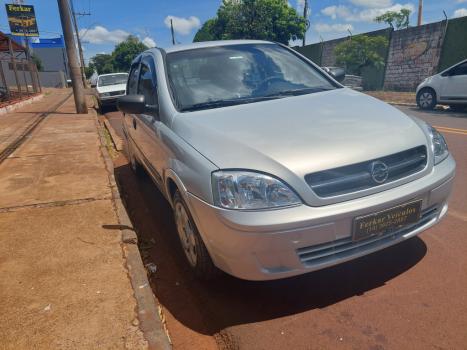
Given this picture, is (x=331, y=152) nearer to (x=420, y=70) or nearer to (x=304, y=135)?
(x=304, y=135)

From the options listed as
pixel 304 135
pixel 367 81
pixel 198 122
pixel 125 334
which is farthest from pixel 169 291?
pixel 367 81

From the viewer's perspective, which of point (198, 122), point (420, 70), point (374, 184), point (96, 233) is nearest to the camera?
point (374, 184)

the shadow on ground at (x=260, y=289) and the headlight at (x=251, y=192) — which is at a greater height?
the headlight at (x=251, y=192)

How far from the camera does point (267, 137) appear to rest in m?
2.34

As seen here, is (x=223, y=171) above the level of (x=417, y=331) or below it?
above

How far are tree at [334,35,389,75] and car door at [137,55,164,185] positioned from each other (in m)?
18.0

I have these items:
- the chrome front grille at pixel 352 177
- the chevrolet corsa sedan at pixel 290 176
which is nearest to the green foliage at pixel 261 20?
the chevrolet corsa sedan at pixel 290 176

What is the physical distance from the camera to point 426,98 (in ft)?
38.5

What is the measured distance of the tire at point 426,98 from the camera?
11.5m

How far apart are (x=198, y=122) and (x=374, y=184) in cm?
126

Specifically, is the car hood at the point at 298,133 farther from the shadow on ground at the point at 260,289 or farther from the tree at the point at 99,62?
the tree at the point at 99,62

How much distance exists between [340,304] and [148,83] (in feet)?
8.72

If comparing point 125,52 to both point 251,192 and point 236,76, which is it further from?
point 251,192

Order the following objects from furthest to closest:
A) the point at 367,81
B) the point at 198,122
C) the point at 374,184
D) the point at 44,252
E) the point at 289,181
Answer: the point at 367,81 → the point at 44,252 → the point at 198,122 → the point at 374,184 → the point at 289,181
